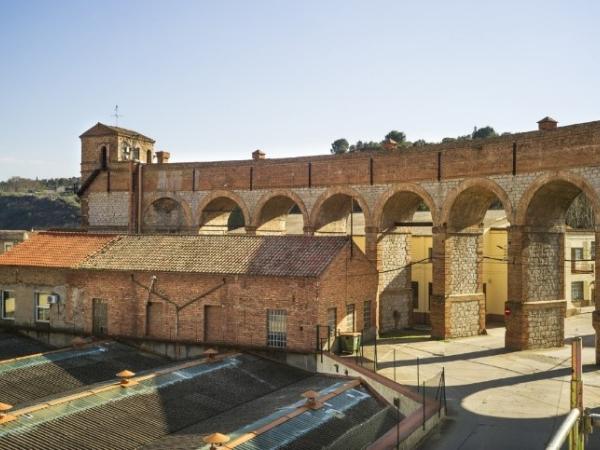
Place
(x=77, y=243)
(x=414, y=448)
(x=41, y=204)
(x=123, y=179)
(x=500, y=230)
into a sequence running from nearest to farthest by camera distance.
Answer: (x=414, y=448), (x=77, y=243), (x=500, y=230), (x=123, y=179), (x=41, y=204)

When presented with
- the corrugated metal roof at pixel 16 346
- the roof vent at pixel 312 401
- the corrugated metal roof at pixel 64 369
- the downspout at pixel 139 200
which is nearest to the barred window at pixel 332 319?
the roof vent at pixel 312 401

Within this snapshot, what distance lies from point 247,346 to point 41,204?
93471mm

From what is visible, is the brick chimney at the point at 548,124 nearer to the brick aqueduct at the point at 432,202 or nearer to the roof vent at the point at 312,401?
the brick aqueduct at the point at 432,202

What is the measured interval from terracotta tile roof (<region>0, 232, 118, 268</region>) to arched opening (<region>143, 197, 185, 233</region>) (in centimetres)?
934

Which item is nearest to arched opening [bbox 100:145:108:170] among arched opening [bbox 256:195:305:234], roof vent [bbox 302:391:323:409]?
arched opening [bbox 256:195:305:234]

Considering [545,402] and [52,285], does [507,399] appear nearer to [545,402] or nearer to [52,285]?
[545,402]

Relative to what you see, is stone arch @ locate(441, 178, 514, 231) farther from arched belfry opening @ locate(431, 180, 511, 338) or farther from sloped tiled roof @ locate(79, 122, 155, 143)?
sloped tiled roof @ locate(79, 122, 155, 143)

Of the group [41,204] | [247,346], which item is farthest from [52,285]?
[41,204]

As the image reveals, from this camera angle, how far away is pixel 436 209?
2702 centimetres

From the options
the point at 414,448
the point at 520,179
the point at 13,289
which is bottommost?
the point at 414,448

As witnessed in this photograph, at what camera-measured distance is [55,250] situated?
26781 millimetres

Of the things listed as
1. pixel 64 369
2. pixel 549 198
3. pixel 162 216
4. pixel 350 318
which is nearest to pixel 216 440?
pixel 64 369

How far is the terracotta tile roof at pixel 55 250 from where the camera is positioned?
25673 mm

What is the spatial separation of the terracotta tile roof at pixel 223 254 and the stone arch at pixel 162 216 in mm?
10826
